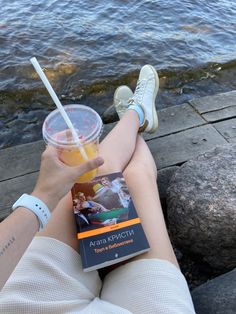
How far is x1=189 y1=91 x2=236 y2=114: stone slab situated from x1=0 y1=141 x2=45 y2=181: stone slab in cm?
146

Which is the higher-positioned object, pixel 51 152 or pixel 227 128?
pixel 51 152

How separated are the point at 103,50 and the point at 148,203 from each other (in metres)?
3.57

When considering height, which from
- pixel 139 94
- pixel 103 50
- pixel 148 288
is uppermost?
pixel 148 288

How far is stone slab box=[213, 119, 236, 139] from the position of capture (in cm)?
339

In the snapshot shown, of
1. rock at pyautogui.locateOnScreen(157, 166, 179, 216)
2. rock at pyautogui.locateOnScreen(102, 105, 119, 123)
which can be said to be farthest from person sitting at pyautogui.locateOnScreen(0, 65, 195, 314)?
rock at pyautogui.locateOnScreen(102, 105, 119, 123)

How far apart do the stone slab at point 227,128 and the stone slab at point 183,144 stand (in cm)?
5

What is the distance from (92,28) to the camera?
5.79 meters

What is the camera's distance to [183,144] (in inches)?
130

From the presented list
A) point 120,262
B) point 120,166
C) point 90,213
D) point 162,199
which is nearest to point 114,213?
point 90,213

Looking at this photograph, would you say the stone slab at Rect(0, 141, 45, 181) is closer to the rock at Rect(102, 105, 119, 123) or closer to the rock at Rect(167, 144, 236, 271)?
the rock at Rect(102, 105, 119, 123)

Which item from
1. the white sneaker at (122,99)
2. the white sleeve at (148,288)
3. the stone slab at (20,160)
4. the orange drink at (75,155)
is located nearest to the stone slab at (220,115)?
the white sneaker at (122,99)

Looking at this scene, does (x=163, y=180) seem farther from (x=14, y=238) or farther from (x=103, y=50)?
(x=103, y=50)

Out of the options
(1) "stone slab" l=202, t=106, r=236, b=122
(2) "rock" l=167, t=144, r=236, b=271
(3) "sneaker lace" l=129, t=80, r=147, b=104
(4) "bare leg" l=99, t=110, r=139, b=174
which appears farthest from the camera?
(1) "stone slab" l=202, t=106, r=236, b=122

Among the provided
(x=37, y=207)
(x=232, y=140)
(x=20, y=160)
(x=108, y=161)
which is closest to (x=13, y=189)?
(x=20, y=160)
